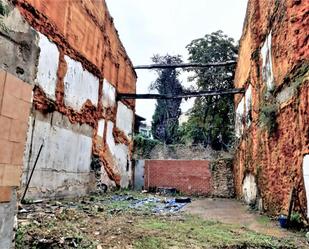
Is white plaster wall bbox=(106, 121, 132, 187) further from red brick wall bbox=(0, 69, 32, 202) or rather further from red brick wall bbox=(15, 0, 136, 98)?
red brick wall bbox=(0, 69, 32, 202)

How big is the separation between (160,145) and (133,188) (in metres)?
7.45

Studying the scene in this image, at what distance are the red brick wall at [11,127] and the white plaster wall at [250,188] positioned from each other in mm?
8705

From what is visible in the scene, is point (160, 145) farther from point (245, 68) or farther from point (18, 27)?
point (18, 27)

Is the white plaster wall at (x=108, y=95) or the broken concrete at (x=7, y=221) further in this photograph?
the white plaster wall at (x=108, y=95)

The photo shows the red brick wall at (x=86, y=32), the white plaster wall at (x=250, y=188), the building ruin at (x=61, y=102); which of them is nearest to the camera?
the building ruin at (x=61, y=102)

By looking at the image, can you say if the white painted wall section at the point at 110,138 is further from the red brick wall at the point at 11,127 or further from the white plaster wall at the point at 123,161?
the red brick wall at the point at 11,127

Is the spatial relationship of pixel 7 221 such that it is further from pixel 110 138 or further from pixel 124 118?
pixel 124 118

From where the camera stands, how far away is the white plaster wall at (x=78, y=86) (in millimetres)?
10383

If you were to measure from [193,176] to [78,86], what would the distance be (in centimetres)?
881

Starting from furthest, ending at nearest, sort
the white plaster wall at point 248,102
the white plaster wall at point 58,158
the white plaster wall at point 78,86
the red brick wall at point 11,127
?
the white plaster wall at point 248,102, the white plaster wall at point 78,86, the white plaster wall at point 58,158, the red brick wall at point 11,127

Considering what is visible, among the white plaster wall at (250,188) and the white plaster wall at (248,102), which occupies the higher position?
the white plaster wall at (248,102)

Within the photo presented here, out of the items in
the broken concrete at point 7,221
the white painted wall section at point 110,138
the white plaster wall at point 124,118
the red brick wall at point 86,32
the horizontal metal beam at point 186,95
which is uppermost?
the red brick wall at point 86,32

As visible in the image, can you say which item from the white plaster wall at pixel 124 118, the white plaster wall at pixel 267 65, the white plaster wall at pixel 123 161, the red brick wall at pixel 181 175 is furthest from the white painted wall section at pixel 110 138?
the white plaster wall at pixel 267 65

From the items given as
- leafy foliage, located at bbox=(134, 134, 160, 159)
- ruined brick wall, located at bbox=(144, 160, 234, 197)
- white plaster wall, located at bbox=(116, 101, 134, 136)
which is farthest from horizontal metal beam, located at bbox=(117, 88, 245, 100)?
leafy foliage, located at bbox=(134, 134, 160, 159)
